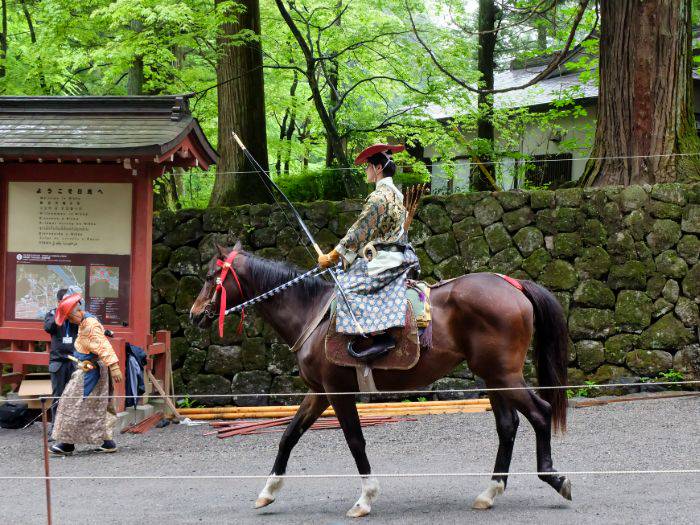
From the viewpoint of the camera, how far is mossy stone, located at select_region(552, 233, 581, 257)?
403 inches

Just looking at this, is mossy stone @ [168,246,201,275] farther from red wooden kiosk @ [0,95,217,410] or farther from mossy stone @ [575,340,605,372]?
mossy stone @ [575,340,605,372]

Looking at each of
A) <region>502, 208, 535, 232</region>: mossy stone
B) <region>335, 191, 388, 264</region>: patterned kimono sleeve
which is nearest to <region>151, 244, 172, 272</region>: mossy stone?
<region>502, 208, 535, 232</region>: mossy stone

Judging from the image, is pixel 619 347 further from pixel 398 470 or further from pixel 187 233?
pixel 187 233

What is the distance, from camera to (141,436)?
8953mm

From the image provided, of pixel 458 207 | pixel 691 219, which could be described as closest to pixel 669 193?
pixel 691 219

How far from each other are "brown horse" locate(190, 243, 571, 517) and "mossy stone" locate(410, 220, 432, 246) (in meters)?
4.27

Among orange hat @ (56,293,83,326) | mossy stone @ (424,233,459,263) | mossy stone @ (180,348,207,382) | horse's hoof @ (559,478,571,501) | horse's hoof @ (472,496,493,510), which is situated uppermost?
mossy stone @ (424,233,459,263)

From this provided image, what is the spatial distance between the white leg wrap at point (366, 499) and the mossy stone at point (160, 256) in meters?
5.82

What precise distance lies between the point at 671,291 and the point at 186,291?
6.23 m

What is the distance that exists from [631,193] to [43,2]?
36.7 feet

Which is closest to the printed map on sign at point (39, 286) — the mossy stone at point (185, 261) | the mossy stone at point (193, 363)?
the mossy stone at point (185, 261)

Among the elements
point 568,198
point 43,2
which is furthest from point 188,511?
point 43,2

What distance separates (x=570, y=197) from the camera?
1028 cm

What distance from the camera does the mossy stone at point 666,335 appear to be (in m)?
10.0
